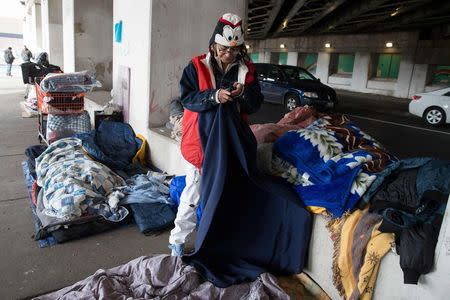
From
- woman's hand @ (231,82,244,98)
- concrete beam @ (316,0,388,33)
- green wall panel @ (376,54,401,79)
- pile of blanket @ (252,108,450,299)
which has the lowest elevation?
pile of blanket @ (252,108,450,299)

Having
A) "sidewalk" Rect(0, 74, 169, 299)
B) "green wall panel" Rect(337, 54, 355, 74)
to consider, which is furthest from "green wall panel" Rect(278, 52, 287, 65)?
"sidewalk" Rect(0, 74, 169, 299)

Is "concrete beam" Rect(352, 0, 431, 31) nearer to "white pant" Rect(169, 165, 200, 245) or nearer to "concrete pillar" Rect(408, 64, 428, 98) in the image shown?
"concrete pillar" Rect(408, 64, 428, 98)

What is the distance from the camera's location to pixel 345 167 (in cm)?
262

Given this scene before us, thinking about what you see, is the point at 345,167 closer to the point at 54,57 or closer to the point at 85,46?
the point at 85,46

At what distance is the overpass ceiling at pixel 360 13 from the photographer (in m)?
15.1

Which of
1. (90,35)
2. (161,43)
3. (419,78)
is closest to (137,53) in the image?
(161,43)

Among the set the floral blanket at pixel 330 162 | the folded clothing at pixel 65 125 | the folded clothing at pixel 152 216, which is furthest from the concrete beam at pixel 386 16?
the folded clothing at pixel 152 216

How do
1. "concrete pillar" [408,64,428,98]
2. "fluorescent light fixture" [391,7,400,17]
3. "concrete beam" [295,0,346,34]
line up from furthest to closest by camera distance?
"concrete pillar" [408,64,428,98] → "fluorescent light fixture" [391,7,400,17] → "concrete beam" [295,0,346,34]

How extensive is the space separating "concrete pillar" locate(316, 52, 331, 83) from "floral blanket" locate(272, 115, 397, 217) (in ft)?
80.0

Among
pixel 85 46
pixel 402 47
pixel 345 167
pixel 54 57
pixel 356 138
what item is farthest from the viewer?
pixel 402 47

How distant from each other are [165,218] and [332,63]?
25.3 m

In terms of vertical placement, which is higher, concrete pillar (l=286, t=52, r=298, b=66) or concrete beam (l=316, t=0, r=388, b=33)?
concrete beam (l=316, t=0, r=388, b=33)

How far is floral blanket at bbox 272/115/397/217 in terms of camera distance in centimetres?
254

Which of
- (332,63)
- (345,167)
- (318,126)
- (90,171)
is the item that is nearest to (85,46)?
(90,171)
